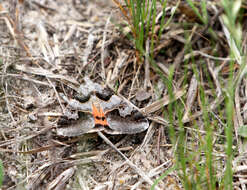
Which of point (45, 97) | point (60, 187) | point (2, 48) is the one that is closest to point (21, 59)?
point (2, 48)

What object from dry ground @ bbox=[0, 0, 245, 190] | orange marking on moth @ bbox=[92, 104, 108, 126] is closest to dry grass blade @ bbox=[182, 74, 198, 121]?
dry ground @ bbox=[0, 0, 245, 190]

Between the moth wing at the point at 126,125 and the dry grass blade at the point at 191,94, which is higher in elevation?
the dry grass blade at the point at 191,94

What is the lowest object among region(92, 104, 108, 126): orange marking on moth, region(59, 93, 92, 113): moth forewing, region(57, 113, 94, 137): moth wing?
region(57, 113, 94, 137): moth wing

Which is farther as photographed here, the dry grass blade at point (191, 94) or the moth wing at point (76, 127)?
the dry grass blade at point (191, 94)

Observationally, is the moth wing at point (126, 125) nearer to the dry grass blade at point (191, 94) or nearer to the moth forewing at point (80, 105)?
the moth forewing at point (80, 105)

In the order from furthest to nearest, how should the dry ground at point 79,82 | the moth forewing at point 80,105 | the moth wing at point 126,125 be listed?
the moth forewing at point 80,105, the moth wing at point 126,125, the dry ground at point 79,82

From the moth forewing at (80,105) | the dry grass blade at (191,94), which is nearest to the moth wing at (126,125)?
the moth forewing at (80,105)

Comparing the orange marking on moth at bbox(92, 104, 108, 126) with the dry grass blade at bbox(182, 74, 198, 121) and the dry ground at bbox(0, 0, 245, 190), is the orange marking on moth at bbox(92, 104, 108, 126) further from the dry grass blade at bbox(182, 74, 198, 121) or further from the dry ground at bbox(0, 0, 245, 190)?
the dry grass blade at bbox(182, 74, 198, 121)

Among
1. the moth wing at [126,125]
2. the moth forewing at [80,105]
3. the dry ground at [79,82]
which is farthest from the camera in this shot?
the moth forewing at [80,105]

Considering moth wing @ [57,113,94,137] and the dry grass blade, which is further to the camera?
the dry grass blade
